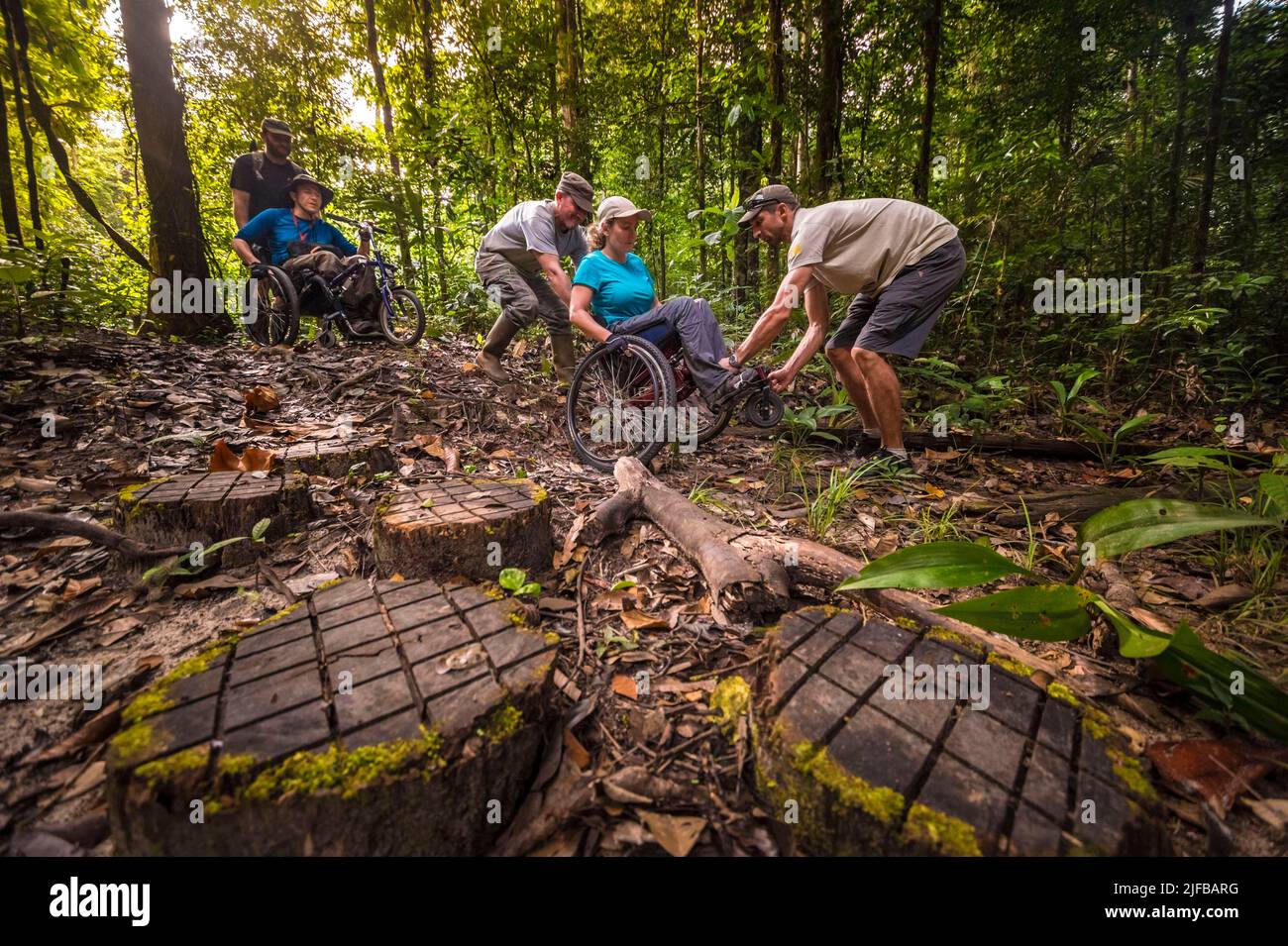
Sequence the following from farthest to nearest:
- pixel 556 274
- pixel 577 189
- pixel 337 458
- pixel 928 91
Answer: pixel 928 91, pixel 577 189, pixel 556 274, pixel 337 458

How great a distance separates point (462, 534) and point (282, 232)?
19.9 feet

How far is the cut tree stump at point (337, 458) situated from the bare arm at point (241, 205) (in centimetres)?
466

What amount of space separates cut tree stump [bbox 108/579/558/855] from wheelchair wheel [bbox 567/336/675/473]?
2026mm

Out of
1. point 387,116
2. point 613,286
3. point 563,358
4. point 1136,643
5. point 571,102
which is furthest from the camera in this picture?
point 387,116

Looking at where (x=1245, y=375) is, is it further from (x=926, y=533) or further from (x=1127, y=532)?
(x=1127, y=532)

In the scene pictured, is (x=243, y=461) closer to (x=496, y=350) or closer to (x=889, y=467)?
(x=496, y=350)

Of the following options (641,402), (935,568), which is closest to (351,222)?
(641,402)

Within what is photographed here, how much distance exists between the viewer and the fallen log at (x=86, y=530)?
1.90m

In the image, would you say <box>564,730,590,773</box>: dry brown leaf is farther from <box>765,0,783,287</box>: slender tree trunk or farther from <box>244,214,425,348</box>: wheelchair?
<box>244,214,425,348</box>: wheelchair

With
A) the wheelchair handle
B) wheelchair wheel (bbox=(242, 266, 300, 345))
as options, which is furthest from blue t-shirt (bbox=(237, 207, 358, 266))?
wheelchair wheel (bbox=(242, 266, 300, 345))

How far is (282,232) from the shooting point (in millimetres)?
5828

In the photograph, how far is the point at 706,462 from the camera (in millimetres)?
3602

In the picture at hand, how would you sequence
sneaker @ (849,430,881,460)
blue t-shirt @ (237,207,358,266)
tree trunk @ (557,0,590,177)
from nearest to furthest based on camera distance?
sneaker @ (849,430,881,460)
blue t-shirt @ (237,207,358,266)
tree trunk @ (557,0,590,177)

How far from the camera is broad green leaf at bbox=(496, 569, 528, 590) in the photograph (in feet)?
6.08
